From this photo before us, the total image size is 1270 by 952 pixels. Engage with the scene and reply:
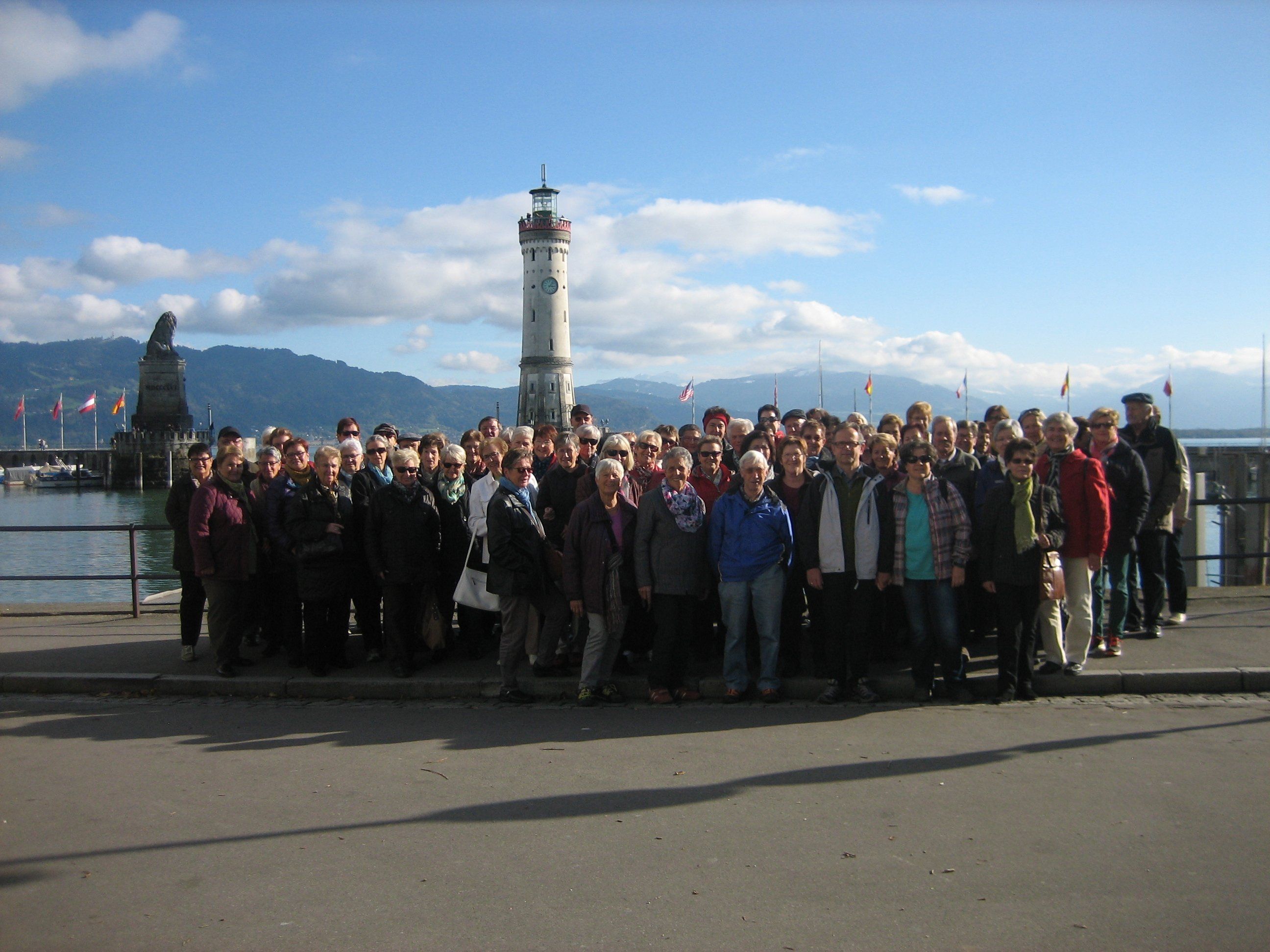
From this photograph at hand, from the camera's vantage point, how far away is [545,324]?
79938 millimetres

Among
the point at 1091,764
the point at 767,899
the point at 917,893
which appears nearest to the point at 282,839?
the point at 767,899

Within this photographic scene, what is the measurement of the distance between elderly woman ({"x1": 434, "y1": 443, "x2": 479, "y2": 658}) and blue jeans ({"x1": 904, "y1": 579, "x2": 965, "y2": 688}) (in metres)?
3.90

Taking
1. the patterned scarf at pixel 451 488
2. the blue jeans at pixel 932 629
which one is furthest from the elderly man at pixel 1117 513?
the patterned scarf at pixel 451 488

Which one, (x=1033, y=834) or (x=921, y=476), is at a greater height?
(x=921, y=476)

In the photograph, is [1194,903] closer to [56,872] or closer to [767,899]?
[767,899]

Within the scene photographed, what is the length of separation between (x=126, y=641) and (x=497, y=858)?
269 inches

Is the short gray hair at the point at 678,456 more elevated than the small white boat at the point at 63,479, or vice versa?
the small white boat at the point at 63,479

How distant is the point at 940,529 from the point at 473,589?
384 cm

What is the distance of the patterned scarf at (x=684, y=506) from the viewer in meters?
7.39

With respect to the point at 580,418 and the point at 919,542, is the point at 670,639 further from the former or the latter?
the point at 580,418

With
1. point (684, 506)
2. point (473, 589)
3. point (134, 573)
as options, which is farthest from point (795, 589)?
point (134, 573)

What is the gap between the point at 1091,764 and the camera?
5.66 metres

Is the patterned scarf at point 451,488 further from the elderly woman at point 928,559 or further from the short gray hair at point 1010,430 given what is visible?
the short gray hair at point 1010,430

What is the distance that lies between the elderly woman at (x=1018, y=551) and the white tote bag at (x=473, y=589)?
4.01 meters
